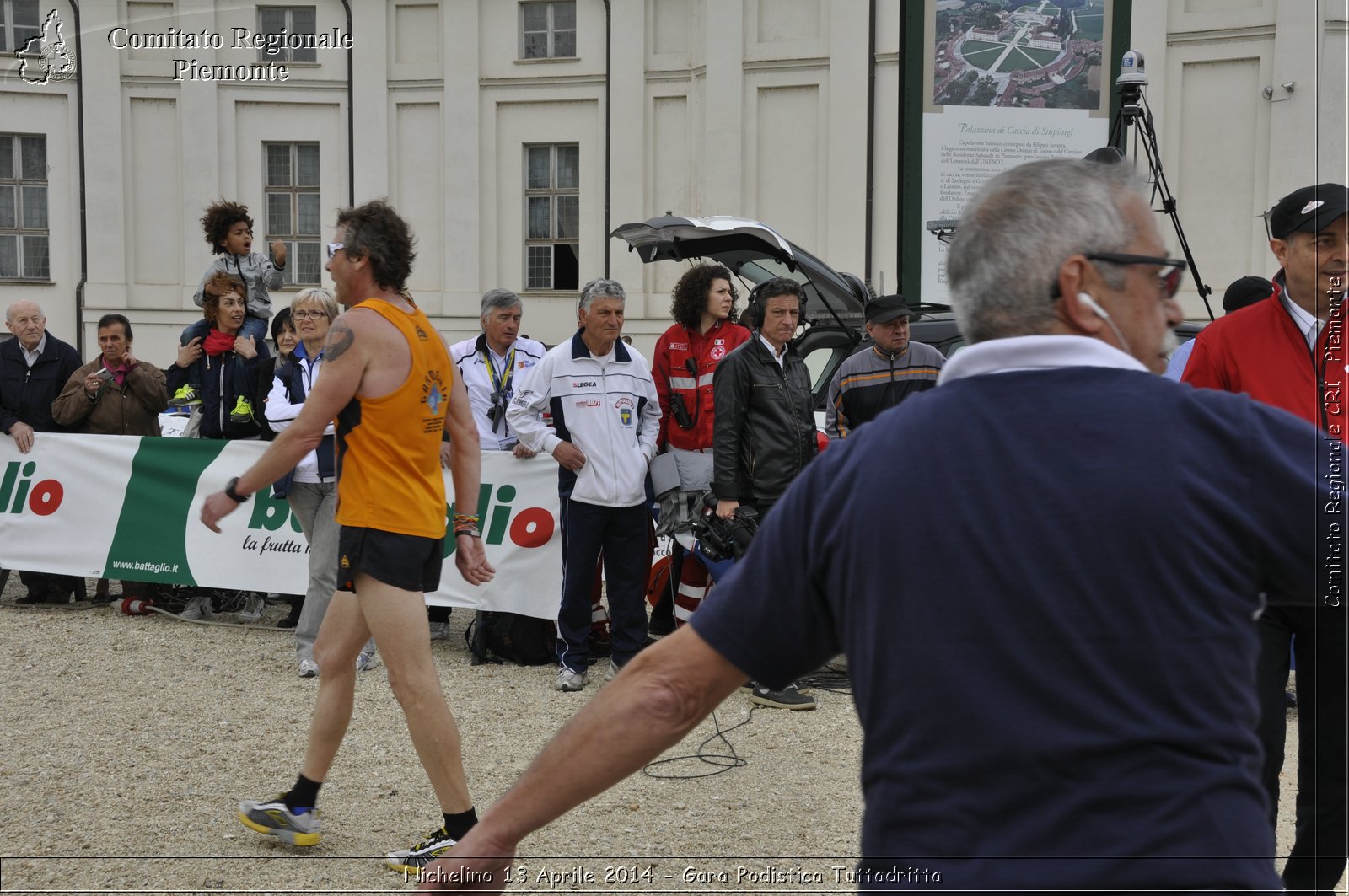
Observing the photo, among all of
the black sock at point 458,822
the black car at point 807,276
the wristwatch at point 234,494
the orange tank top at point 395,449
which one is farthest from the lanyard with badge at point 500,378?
the black sock at point 458,822

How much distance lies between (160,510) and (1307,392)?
7637mm

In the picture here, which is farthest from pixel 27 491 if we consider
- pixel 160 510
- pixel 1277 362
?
pixel 1277 362

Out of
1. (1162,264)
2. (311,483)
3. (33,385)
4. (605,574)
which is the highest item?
(1162,264)

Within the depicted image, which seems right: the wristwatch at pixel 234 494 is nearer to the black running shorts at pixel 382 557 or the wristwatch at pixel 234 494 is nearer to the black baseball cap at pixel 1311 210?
the black running shorts at pixel 382 557

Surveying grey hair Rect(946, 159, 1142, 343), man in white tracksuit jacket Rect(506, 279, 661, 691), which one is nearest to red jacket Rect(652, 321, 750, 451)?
man in white tracksuit jacket Rect(506, 279, 661, 691)

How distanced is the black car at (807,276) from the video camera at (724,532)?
2251 mm

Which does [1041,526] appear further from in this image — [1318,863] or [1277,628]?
[1318,863]

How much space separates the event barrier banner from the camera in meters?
7.94

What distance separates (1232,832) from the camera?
1.48m

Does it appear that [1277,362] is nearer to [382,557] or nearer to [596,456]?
[382,557]

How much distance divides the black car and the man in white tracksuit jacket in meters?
2.19

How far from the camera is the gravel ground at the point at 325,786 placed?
4.30m

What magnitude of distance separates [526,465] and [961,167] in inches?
229

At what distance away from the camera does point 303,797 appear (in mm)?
4430
